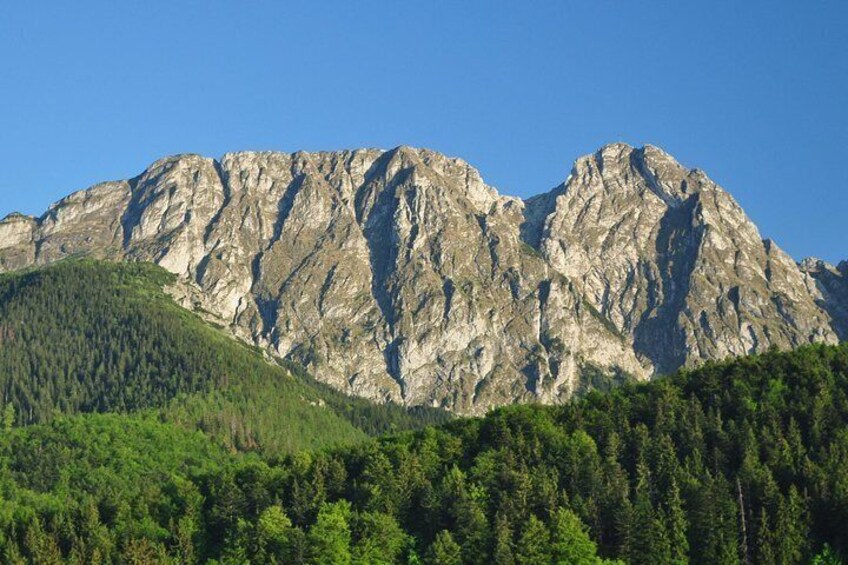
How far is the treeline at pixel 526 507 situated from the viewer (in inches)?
6388

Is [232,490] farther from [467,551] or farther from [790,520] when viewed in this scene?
[790,520]

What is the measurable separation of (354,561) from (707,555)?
149 feet

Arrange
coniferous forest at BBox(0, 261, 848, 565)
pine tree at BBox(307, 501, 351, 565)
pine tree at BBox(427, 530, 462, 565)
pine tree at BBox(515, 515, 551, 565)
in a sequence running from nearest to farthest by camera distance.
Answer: pine tree at BBox(515, 515, 551, 565) < pine tree at BBox(427, 530, 462, 565) < pine tree at BBox(307, 501, 351, 565) < coniferous forest at BBox(0, 261, 848, 565)

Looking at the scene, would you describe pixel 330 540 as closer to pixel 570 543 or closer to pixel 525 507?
pixel 525 507

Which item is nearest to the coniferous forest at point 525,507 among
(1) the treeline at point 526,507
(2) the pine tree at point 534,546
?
(2) the pine tree at point 534,546

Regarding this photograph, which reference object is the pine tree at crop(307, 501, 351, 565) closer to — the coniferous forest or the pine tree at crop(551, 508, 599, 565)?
→ the coniferous forest

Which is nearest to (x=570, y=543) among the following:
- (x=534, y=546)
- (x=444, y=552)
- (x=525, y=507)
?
(x=534, y=546)

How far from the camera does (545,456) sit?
192250mm

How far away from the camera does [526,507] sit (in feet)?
569

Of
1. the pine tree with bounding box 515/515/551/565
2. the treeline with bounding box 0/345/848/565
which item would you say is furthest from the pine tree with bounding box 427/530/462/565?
the pine tree with bounding box 515/515/551/565

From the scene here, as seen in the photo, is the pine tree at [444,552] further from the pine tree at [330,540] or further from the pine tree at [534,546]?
the pine tree at [330,540]

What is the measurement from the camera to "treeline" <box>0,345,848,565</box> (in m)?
162

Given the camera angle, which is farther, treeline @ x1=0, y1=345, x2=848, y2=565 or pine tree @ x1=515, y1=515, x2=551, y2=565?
treeline @ x1=0, y1=345, x2=848, y2=565

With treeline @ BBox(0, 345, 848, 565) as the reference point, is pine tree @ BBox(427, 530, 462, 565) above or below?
below
